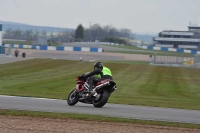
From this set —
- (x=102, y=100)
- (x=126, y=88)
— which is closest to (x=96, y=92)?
(x=102, y=100)

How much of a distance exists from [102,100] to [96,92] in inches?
12.4

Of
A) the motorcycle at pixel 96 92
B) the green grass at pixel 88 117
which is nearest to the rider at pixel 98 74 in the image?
the motorcycle at pixel 96 92

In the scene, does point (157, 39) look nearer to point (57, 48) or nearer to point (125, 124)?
point (57, 48)

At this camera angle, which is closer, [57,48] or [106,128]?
[106,128]

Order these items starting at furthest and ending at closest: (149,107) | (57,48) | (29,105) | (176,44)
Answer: (176,44), (57,48), (149,107), (29,105)

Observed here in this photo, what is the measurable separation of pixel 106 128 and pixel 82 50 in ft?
327

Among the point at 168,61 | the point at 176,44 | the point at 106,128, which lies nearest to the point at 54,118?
the point at 106,128

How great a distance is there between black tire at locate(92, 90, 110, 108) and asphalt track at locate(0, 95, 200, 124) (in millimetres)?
176

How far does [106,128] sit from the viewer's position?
480 inches

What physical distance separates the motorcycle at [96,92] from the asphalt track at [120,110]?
248 mm

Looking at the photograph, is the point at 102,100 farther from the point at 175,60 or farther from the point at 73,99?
the point at 175,60

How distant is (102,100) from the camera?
1670 cm

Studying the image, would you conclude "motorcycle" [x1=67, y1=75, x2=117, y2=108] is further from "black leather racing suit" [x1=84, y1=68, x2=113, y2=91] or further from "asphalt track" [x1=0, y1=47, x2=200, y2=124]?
"asphalt track" [x1=0, y1=47, x2=200, y2=124]

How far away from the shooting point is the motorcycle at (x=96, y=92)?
54.3 ft
